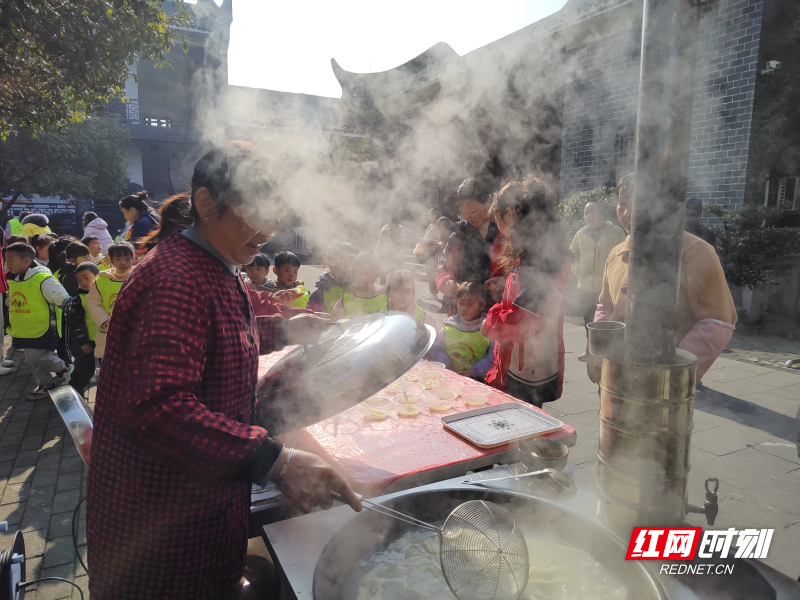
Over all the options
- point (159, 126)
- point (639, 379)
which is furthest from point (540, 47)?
point (159, 126)

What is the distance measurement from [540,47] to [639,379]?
524 cm

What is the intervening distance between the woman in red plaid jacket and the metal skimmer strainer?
0.29 m

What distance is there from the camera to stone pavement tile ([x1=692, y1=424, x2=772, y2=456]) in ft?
12.9

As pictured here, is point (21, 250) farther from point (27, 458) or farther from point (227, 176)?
point (227, 176)

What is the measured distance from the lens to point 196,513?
1360 mm

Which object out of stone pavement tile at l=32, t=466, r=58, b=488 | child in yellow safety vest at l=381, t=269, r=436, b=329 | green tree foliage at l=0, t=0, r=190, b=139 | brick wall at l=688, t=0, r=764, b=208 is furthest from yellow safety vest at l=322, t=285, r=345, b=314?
brick wall at l=688, t=0, r=764, b=208

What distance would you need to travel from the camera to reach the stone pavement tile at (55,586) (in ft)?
8.21

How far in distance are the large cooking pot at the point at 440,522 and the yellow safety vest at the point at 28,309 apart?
5.28m

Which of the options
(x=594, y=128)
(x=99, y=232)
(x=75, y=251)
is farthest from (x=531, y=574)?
(x=594, y=128)

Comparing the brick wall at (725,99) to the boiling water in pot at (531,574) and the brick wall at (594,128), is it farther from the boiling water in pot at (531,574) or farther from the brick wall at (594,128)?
the boiling water in pot at (531,574)

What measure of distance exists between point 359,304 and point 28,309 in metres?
3.71

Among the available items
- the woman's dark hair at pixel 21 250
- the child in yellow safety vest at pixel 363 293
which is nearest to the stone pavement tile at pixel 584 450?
the child in yellow safety vest at pixel 363 293

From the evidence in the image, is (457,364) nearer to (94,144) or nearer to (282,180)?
(282,180)

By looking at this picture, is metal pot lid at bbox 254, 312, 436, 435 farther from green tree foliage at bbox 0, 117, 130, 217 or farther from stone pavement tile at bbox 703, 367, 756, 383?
green tree foliage at bbox 0, 117, 130, 217
